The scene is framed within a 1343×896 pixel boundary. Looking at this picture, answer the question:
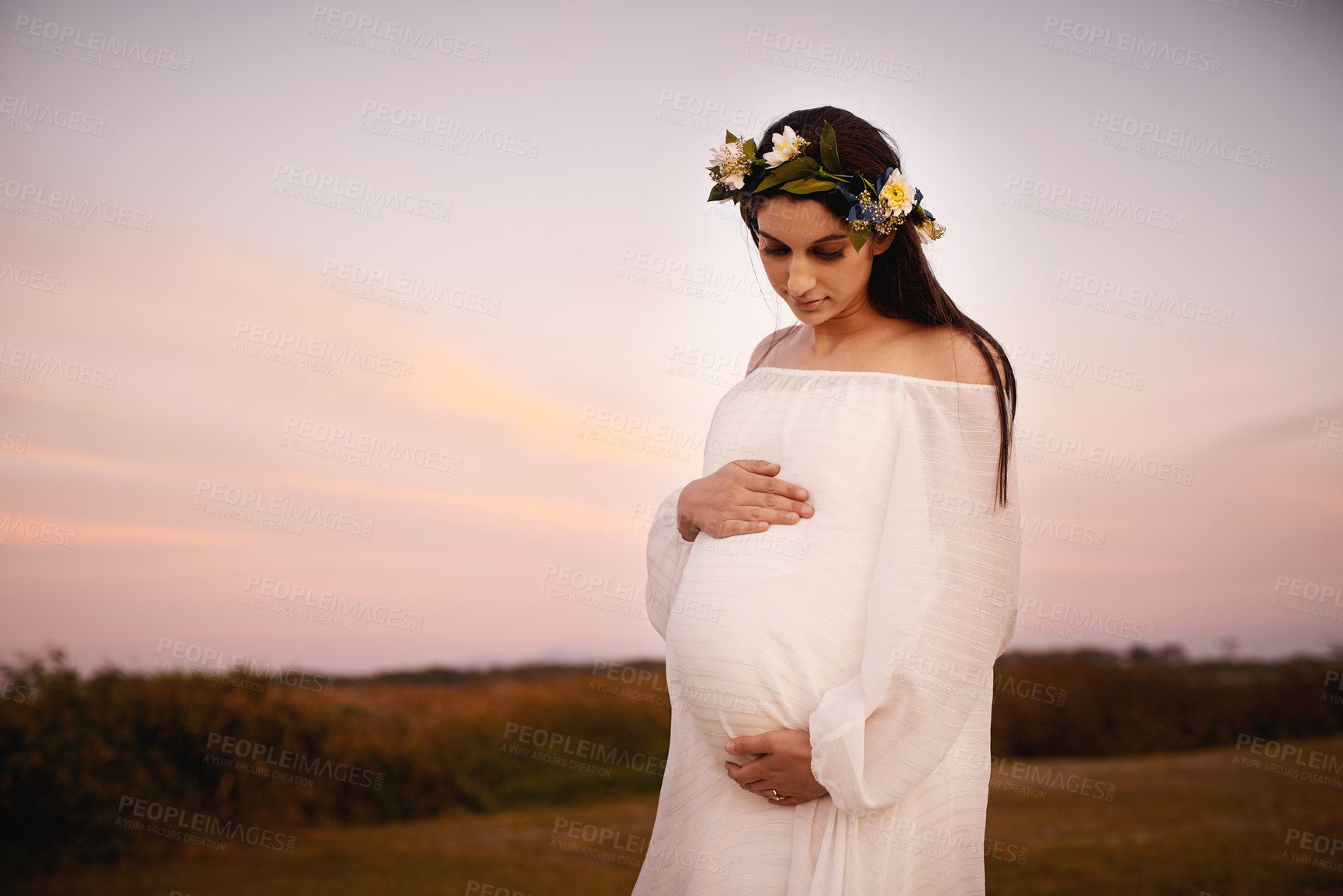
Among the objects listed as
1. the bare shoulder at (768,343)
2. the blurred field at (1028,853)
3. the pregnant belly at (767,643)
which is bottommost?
the blurred field at (1028,853)

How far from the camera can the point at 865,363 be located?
6.26 feet

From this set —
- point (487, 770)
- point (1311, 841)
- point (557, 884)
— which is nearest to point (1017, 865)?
point (1311, 841)

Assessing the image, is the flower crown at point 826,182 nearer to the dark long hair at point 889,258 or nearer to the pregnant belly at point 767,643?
the dark long hair at point 889,258

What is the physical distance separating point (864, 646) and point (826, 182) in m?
0.93

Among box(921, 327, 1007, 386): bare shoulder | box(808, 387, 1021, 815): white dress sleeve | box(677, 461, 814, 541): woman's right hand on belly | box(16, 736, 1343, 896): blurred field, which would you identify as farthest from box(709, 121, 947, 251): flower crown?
box(16, 736, 1343, 896): blurred field

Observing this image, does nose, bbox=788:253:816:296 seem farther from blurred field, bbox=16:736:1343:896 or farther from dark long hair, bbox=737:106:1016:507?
blurred field, bbox=16:736:1343:896

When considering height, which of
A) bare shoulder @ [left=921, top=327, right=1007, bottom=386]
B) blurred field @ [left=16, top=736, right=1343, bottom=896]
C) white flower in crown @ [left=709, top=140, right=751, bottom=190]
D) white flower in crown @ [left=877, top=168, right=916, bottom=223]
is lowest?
blurred field @ [left=16, top=736, right=1343, bottom=896]

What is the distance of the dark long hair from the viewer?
1826 millimetres

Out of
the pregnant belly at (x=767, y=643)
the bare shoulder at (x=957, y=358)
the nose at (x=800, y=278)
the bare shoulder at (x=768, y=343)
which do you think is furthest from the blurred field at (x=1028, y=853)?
the nose at (x=800, y=278)

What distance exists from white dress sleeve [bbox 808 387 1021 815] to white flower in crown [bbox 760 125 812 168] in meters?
0.59

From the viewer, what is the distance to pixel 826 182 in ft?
5.99

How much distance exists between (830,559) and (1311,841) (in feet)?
10.9

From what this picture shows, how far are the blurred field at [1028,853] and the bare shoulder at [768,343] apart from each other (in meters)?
2.47

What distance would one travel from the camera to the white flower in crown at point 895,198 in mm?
1822
